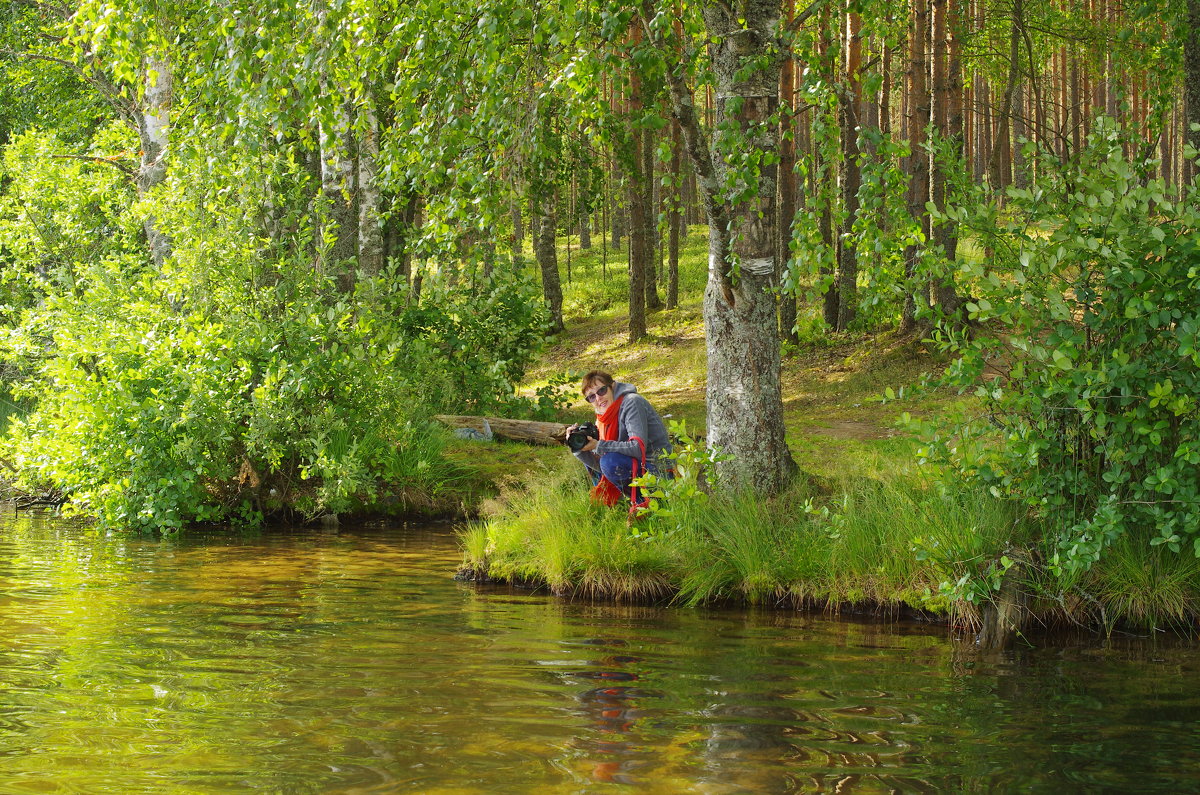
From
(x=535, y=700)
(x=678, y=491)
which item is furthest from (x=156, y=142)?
(x=535, y=700)

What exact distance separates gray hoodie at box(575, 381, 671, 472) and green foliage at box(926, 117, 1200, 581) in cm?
238

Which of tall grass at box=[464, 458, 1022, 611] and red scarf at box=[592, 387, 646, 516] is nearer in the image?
tall grass at box=[464, 458, 1022, 611]

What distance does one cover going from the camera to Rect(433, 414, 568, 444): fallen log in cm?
1376

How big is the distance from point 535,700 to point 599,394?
3794mm

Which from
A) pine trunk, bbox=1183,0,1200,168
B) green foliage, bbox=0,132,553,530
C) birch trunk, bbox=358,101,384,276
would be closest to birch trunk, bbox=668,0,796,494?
green foliage, bbox=0,132,553,530

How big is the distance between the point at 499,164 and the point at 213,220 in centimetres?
609

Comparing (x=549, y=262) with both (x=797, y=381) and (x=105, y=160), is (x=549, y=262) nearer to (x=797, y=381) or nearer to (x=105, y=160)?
(x=797, y=381)

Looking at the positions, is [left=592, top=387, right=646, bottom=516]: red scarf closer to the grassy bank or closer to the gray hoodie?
the gray hoodie

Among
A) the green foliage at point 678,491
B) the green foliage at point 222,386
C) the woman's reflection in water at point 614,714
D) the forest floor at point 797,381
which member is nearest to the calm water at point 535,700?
the woman's reflection in water at point 614,714

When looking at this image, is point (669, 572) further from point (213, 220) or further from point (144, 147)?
point (144, 147)

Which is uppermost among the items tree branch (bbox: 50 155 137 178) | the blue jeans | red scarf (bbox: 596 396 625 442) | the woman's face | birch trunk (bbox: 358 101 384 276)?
tree branch (bbox: 50 155 137 178)

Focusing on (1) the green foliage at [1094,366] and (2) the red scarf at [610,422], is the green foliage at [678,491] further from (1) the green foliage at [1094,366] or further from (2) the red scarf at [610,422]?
(1) the green foliage at [1094,366]

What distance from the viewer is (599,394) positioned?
8555 mm

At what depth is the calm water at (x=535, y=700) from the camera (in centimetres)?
403
